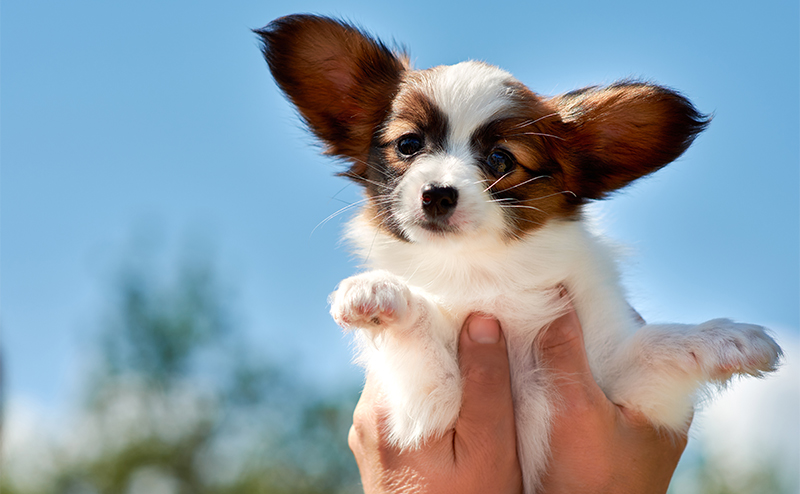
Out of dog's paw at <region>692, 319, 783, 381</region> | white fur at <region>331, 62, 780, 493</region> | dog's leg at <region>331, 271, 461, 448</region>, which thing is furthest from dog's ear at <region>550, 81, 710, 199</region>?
dog's leg at <region>331, 271, 461, 448</region>

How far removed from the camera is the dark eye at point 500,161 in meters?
2.88

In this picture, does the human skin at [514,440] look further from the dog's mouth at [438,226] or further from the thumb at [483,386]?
the dog's mouth at [438,226]

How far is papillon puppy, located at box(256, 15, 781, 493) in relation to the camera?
2766mm

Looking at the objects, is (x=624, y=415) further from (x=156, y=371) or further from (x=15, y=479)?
(x=15, y=479)

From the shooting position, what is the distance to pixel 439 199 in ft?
8.78

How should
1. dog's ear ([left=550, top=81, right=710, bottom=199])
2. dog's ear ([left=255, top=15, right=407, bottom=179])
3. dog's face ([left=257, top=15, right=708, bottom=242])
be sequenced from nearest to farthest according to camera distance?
1. dog's face ([left=257, top=15, right=708, bottom=242])
2. dog's ear ([left=550, top=81, right=710, bottom=199])
3. dog's ear ([left=255, top=15, right=407, bottom=179])

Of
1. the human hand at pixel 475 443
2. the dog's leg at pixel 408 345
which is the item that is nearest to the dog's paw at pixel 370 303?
the dog's leg at pixel 408 345

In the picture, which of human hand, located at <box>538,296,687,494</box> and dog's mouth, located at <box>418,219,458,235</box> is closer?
dog's mouth, located at <box>418,219,458,235</box>

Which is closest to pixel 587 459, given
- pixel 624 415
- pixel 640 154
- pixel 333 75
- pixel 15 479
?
pixel 624 415

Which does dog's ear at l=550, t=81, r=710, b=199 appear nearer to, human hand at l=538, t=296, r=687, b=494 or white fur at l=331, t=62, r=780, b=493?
white fur at l=331, t=62, r=780, b=493

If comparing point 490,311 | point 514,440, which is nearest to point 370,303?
point 490,311

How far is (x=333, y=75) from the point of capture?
131 inches

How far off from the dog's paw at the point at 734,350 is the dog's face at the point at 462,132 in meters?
0.78

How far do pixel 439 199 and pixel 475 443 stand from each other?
3.40 feet
